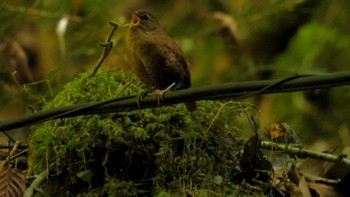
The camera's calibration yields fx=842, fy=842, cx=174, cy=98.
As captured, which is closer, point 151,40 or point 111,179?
Answer: point 111,179

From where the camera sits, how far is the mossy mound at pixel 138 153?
7.03 ft

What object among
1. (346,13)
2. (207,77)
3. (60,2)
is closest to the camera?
(60,2)

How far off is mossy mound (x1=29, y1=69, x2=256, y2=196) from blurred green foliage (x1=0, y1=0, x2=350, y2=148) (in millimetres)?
782

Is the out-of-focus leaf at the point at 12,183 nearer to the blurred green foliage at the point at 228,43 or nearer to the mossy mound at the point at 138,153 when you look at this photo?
Answer: the mossy mound at the point at 138,153

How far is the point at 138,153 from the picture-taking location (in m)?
2.17

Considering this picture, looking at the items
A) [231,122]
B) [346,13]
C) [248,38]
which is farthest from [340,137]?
[231,122]

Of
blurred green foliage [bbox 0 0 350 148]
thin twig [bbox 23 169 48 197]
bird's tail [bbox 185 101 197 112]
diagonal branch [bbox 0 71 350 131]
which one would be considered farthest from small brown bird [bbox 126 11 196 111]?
blurred green foliage [bbox 0 0 350 148]

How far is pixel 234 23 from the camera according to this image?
4.55 m

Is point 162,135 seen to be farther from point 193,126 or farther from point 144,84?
point 144,84

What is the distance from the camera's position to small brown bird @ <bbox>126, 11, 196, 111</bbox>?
2.29 m

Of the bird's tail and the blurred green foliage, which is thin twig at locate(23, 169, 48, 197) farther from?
the blurred green foliage

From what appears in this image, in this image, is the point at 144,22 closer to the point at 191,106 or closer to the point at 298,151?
the point at 191,106

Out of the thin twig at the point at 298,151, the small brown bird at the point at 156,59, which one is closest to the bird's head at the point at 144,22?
the small brown bird at the point at 156,59

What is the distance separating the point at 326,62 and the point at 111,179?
3.44 meters
